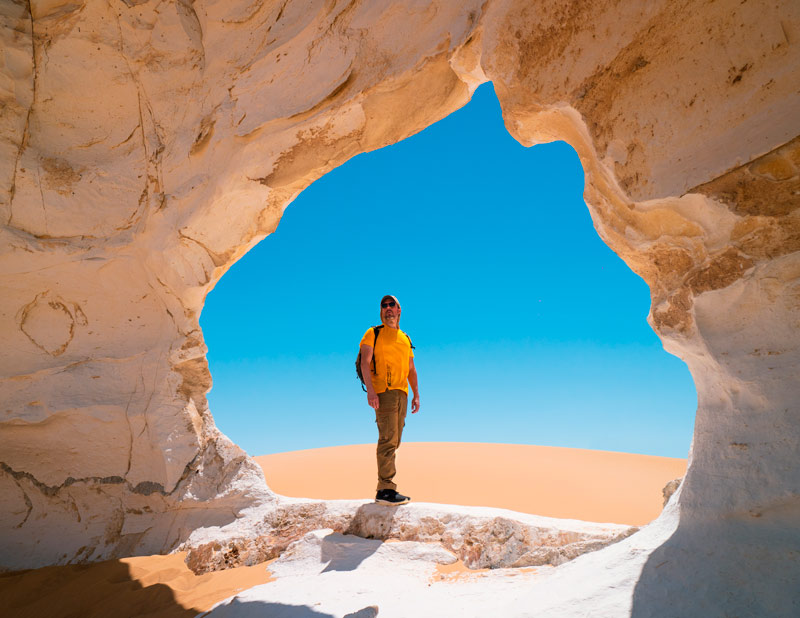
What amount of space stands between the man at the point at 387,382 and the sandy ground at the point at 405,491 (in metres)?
0.92

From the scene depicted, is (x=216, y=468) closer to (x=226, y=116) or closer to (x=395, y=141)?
(x=226, y=116)

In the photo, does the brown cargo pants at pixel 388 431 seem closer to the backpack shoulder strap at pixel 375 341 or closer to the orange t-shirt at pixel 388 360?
the orange t-shirt at pixel 388 360

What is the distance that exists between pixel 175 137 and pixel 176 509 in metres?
2.96

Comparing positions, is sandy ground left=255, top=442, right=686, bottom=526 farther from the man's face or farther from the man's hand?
the man's face

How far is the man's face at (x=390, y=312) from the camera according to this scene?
3.77 metres

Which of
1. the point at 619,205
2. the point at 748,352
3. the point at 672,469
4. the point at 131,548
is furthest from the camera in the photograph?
the point at 672,469

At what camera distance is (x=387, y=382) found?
3.68 metres

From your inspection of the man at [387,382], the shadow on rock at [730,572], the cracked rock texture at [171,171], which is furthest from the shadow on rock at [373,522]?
the shadow on rock at [730,572]

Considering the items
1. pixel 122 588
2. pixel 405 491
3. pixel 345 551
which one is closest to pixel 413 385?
pixel 345 551

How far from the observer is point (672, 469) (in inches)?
446

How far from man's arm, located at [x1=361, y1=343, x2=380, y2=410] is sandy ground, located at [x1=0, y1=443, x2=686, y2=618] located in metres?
1.28

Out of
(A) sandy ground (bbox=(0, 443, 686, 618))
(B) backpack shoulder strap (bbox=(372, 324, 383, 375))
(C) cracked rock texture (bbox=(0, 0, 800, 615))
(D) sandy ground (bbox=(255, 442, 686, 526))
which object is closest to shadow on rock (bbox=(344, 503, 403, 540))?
(A) sandy ground (bbox=(0, 443, 686, 618))

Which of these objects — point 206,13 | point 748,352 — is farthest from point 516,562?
point 206,13

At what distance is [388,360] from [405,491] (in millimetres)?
6225
